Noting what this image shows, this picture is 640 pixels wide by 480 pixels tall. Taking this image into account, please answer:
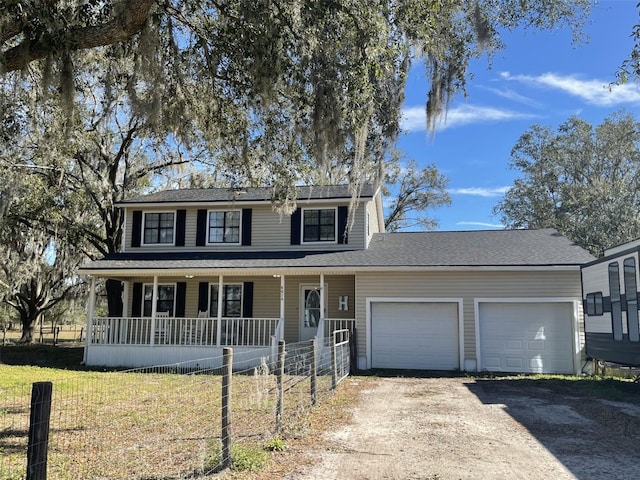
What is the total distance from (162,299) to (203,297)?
1.45 meters

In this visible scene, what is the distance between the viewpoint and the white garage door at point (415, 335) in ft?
44.5

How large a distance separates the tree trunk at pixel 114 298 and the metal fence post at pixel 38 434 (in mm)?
16324

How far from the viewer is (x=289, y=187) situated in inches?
412

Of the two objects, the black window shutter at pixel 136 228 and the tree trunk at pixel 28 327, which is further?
the tree trunk at pixel 28 327

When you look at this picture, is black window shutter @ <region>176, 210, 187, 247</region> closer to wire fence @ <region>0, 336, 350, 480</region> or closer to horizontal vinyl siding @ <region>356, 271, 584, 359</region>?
horizontal vinyl siding @ <region>356, 271, 584, 359</region>

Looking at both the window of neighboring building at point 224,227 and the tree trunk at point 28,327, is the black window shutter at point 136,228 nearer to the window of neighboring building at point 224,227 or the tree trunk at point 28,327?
the window of neighboring building at point 224,227

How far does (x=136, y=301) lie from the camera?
1658 centimetres

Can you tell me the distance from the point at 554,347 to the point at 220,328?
8748 mm

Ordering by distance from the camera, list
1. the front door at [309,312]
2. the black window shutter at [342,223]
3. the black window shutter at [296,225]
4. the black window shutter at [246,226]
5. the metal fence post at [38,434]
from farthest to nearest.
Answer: the black window shutter at [246,226] < the black window shutter at [296,225] < the front door at [309,312] < the black window shutter at [342,223] < the metal fence post at [38,434]

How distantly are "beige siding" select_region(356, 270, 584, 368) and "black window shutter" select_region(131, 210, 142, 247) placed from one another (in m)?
7.58

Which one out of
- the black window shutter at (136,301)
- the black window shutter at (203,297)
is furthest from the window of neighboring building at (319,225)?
the black window shutter at (136,301)

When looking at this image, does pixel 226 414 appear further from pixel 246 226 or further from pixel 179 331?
pixel 246 226

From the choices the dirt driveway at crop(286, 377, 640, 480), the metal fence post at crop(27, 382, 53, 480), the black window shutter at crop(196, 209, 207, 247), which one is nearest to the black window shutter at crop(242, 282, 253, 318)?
the black window shutter at crop(196, 209, 207, 247)

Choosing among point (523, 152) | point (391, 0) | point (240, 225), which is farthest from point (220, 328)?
point (523, 152)
